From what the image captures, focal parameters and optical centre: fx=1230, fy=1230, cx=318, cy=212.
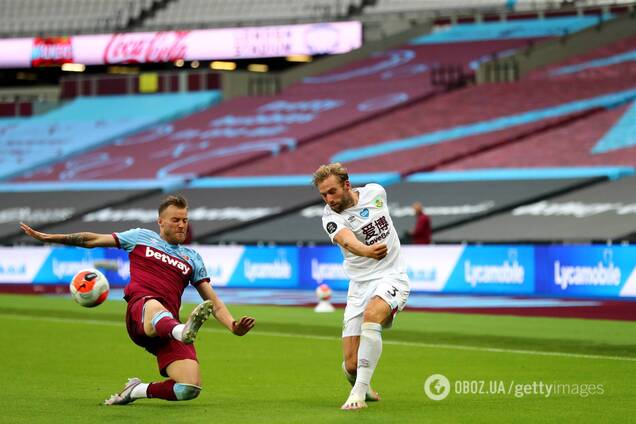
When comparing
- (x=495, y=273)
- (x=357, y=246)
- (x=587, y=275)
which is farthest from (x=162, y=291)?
(x=495, y=273)

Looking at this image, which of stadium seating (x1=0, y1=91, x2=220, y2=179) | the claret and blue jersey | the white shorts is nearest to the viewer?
the claret and blue jersey

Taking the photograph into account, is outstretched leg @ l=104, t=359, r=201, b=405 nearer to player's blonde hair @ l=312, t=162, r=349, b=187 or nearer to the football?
the football

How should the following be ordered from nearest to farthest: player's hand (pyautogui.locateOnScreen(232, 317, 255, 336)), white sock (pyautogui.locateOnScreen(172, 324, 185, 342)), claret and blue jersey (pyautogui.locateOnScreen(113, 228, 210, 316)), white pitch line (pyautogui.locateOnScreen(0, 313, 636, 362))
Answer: player's hand (pyautogui.locateOnScreen(232, 317, 255, 336)), white sock (pyautogui.locateOnScreen(172, 324, 185, 342)), claret and blue jersey (pyautogui.locateOnScreen(113, 228, 210, 316)), white pitch line (pyautogui.locateOnScreen(0, 313, 636, 362))

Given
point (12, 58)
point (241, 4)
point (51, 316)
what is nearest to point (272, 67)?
point (241, 4)

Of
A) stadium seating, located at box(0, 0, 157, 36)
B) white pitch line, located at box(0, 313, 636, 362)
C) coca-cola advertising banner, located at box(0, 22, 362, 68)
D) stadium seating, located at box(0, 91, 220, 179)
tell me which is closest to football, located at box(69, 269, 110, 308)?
white pitch line, located at box(0, 313, 636, 362)

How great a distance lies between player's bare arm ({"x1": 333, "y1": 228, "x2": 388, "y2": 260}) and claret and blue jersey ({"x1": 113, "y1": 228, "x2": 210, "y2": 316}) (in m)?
1.21

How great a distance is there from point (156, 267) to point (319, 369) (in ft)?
13.0

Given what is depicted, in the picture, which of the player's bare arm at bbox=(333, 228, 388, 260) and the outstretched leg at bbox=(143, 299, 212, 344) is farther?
the player's bare arm at bbox=(333, 228, 388, 260)

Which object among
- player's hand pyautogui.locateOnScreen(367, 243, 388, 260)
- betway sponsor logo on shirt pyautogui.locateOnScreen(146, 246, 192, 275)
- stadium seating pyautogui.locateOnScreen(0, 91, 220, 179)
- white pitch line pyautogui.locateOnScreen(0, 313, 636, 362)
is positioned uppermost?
player's hand pyautogui.locateOnScreen(367, 243, 388, 260)

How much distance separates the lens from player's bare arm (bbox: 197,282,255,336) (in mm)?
8836

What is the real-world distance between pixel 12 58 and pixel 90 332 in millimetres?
36537

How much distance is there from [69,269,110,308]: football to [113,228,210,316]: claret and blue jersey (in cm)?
51

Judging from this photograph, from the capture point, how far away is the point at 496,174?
3669 centimetres

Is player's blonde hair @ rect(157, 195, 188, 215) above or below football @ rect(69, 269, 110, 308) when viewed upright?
above
